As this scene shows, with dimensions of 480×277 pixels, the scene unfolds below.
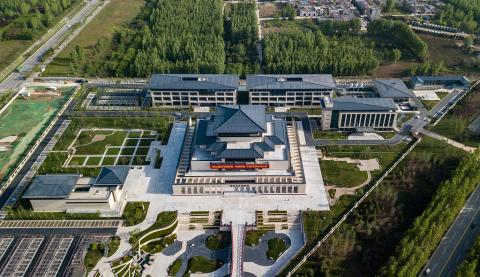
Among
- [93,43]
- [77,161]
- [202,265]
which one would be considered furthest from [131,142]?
[93,43]

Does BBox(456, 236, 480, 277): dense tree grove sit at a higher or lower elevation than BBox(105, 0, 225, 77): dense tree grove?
lower

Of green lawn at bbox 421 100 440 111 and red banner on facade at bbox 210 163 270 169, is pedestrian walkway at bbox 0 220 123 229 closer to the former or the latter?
red banner on facade at bbox 210 163 270 169

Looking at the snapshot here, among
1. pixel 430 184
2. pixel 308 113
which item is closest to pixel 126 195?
pixel 308 113

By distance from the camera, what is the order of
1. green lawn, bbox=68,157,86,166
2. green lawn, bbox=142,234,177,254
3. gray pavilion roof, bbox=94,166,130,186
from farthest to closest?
green lawn, bbox=68,157,86,166 → gray pavilion roof, bbox=94,166,130,186 → green lawn, bbox=142,234,177,254

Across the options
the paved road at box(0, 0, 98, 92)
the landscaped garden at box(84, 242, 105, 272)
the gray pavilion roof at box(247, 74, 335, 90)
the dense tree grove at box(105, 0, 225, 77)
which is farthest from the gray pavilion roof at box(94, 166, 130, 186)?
the paved road at box(0, 0, 98, 92)

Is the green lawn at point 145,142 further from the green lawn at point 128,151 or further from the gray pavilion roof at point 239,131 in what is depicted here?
the gray pavilion roof at point 239,131

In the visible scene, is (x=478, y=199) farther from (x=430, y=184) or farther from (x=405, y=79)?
(x=405, y=79)

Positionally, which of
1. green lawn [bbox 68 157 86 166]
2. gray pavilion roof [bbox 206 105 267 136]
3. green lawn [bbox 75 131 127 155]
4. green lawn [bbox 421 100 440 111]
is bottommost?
green lawn [bbox 68 157 86 166]

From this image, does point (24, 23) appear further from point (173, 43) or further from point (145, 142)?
point (145, 142)
